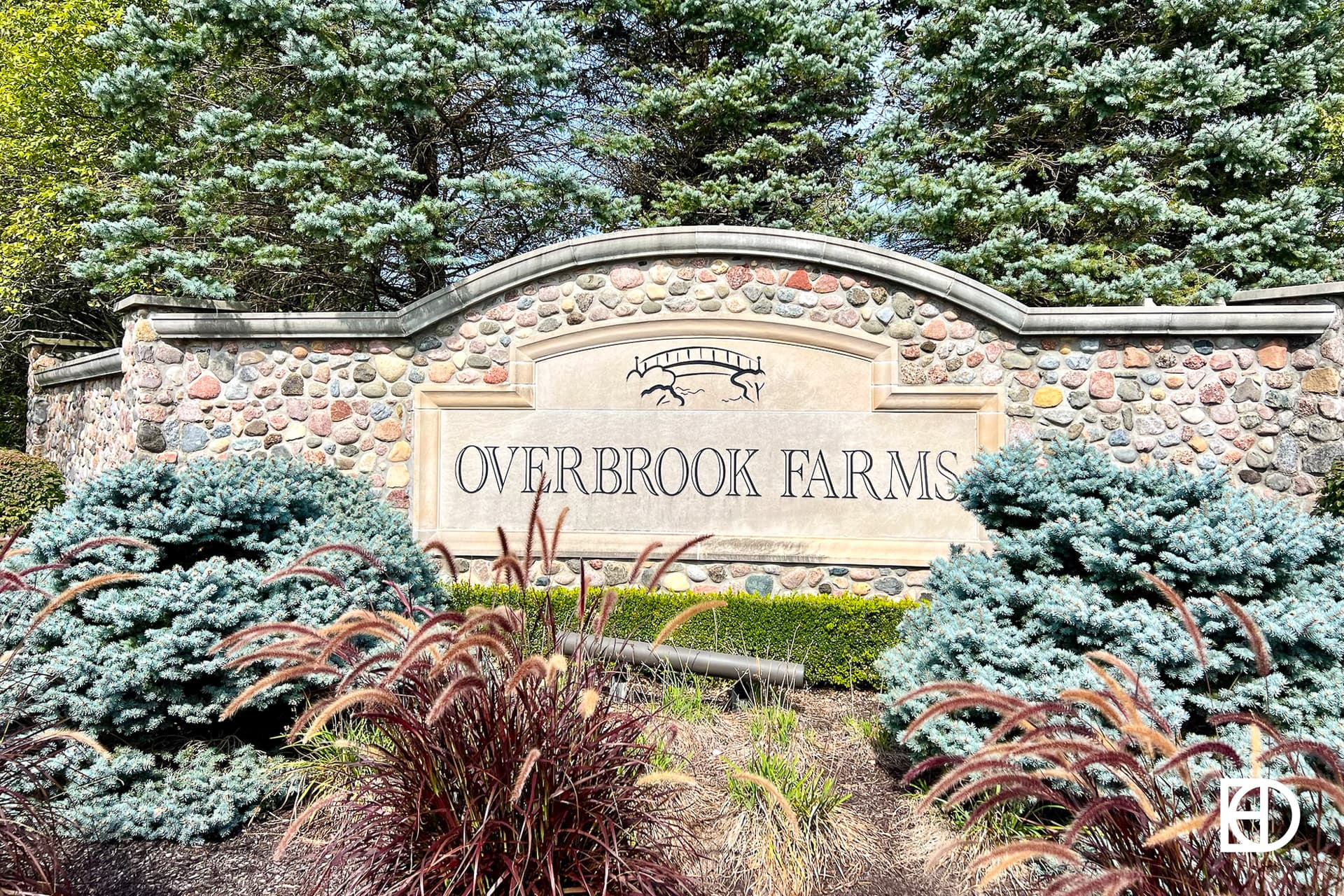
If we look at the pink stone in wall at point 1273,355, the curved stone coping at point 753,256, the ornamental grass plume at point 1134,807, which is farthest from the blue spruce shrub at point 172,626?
the pink stone in wall at point 1273,355

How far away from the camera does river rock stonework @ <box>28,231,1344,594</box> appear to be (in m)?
6.54

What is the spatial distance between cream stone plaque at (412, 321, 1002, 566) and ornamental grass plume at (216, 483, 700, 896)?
424cm

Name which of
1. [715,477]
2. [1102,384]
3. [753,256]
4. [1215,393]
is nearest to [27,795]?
[715,477]

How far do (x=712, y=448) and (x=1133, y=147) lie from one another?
22.0ft

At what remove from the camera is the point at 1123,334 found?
21.6 feet

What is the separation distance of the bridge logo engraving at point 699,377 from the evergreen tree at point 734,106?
4397 millimetres

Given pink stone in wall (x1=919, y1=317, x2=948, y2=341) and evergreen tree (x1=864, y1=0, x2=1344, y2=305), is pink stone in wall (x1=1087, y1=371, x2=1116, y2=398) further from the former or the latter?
evergreen tree (x1=864, y1=0, x2=1344, y2=305)

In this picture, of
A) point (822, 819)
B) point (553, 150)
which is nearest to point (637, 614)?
point (822, 819)

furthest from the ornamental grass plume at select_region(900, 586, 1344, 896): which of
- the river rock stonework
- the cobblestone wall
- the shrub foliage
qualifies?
the shrub foliage

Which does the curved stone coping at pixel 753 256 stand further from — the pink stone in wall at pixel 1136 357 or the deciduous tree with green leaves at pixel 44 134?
the deciduous tree with green leaves at pixel 44 134

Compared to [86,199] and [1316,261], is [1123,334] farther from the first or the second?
[86,199]

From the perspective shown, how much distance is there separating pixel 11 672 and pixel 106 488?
0.98 metres

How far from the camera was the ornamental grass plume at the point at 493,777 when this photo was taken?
227 centimetres

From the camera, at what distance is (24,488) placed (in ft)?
27.6
